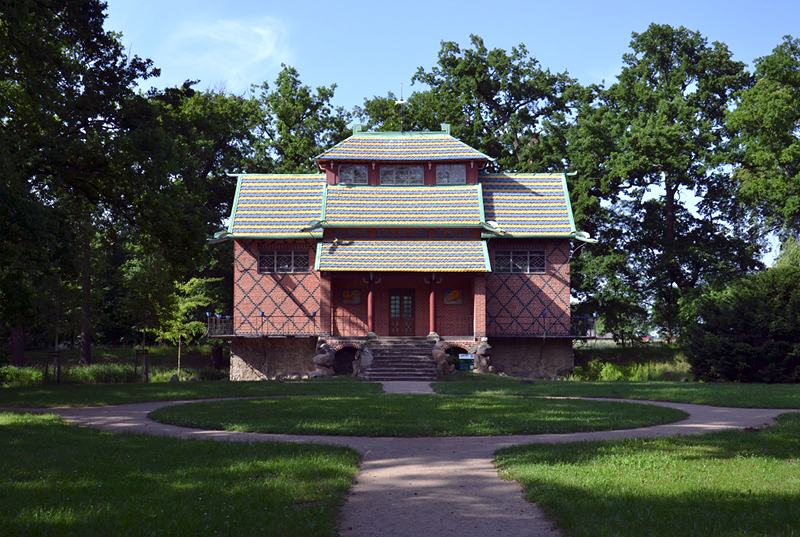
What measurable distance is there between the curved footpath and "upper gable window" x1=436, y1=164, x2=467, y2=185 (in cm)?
2176

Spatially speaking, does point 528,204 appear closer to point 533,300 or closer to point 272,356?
point 533,300

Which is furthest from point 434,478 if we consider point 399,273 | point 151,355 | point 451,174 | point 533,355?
point 151,355

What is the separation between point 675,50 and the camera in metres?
46.4

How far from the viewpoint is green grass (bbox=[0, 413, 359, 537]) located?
6.59 metres

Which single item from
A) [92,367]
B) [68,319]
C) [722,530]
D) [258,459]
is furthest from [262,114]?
[722,530]

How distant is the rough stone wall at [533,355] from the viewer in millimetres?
35188

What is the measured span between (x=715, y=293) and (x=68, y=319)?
100 feet

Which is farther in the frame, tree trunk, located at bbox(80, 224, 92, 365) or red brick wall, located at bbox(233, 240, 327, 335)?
red brick wall, located at bbox(233, 240, 327, 335)

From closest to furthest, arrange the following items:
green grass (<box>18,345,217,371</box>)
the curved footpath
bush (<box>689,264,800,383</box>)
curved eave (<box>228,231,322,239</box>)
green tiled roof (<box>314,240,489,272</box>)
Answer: the curved footpath, bush (<box>689,264,800,383</box>), green tiled roof (<box>314,240,489,272</box>), curved eave (<box>228,231,322,239</box>), green grass (<box>18,345,217,371</box>)

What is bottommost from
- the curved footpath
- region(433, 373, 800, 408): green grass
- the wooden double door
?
region(433, 373, 800, 408): green grass

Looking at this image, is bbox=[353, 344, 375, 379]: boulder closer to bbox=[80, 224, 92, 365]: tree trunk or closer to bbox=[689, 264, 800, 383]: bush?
bbox=[80, 224, 92, 365]: tree trunk

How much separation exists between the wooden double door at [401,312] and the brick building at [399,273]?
0.04m

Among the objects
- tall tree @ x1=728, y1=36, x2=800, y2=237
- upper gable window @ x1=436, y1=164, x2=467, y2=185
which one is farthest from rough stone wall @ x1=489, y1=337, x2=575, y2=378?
tall tree @ x1=728, y1=36, x2=800, y2=237

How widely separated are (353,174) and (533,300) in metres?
10.1
